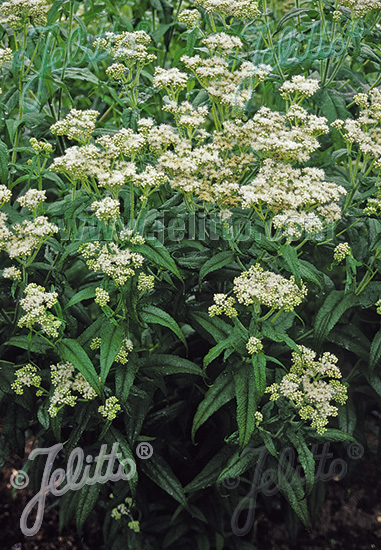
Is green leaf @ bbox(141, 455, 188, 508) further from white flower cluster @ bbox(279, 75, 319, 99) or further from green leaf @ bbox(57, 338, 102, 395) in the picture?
white flower cluster @ bbox(279, 75, 319, 99)

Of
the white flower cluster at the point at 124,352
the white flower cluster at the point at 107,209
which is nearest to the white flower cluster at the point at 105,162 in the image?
the white flower cluster at the point at 107,209

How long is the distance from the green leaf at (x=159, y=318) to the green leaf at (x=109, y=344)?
0.15m

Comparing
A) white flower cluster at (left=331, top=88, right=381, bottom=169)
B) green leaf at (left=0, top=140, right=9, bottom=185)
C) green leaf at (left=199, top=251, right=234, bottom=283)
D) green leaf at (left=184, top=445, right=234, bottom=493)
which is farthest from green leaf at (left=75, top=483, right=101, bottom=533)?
white flower cluster at (left=331, top=88, right=381, bottom=169)

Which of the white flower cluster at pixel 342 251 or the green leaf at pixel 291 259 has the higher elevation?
the green leaf at pixel 291 259

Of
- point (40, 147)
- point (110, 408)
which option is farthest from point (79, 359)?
point (40, 147)

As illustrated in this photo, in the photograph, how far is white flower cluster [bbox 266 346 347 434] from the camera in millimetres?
3074

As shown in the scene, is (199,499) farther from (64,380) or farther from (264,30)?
(264,30)

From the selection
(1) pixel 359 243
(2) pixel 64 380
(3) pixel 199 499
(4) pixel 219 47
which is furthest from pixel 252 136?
(3) pixel 199 499

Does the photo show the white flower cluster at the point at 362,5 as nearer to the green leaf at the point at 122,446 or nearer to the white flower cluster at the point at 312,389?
the white flower cluster at the point at 312,389

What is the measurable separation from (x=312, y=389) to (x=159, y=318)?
91 centimetres

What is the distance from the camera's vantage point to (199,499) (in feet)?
14.0

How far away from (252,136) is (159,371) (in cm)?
146

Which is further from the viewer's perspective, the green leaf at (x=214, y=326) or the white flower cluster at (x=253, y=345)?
the green leaf at (x=214, y=326)

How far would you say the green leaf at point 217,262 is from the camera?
3.13m
